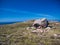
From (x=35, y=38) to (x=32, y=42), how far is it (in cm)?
40

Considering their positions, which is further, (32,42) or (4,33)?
(4,33)

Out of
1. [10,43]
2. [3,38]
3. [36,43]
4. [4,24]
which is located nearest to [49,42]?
[36,43]

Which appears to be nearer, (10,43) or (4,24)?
(10,43)

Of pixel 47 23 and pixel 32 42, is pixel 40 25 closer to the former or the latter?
pixel 47 23

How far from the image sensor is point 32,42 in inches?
171

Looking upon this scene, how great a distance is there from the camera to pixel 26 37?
480 cm

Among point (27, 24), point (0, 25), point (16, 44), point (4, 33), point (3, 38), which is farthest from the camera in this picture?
point (27, 24)

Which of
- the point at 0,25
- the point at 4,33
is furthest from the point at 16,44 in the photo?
the point at 0,25

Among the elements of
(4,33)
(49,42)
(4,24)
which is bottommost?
(49,42)

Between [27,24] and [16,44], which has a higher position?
[27,24]

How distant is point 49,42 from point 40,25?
9.13 feet

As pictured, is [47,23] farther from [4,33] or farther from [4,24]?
[4,33]

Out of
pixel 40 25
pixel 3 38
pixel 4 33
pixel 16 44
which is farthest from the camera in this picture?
pixel 40 25

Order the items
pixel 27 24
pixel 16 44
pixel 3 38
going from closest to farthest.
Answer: pixel 16 44 → pixel 3 38 → pixel 27 24
